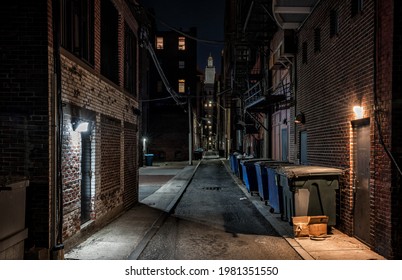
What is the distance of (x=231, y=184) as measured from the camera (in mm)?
21969

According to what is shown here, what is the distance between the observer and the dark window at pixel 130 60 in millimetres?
Answer: 13195

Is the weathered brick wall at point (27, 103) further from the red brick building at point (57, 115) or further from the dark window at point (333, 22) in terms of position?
the dark window at point (333, 22)

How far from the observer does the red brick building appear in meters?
6.87

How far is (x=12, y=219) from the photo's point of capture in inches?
234

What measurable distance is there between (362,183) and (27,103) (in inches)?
268

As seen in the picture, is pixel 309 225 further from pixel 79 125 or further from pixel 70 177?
pixel 79 125

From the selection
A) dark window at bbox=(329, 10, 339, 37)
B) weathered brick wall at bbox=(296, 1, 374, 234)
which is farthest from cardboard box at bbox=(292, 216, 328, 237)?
dark window at bbox=(329, 10, 339, 37)

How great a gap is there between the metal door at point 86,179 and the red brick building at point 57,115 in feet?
0.07

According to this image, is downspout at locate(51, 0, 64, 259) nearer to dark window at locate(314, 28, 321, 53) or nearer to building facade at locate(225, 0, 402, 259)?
building facade at locate(225, 0, 402, 259)

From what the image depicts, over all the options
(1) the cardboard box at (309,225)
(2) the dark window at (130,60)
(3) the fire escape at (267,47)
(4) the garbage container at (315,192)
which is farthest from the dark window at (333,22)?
(2) the dark window at (130,60)

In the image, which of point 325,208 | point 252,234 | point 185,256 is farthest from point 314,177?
point 185,256

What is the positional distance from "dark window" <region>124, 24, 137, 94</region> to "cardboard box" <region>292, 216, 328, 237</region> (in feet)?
22.7

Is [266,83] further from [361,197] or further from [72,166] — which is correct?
[72,166]

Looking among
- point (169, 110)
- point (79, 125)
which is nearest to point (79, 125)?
point (79, 125)
